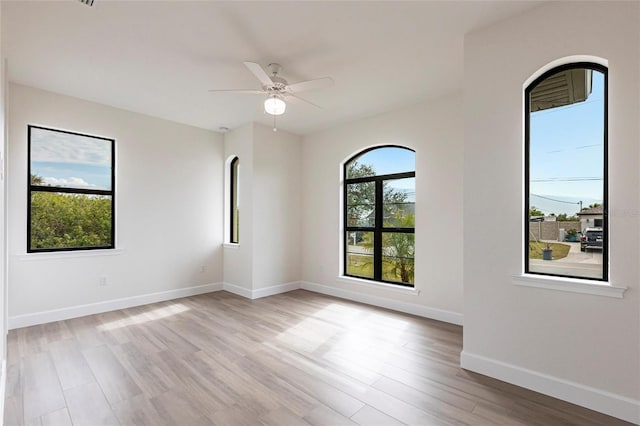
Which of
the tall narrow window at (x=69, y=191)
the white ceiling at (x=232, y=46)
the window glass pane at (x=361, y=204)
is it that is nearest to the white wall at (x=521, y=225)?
the white ceiling at (x=232, y=46)

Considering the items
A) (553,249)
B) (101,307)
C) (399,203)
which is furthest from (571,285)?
(101,307)

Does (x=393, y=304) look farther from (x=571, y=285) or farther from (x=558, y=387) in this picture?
(x=571, y=285)

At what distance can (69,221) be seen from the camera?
417 centimetres

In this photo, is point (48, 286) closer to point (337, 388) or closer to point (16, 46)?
point (16, 46)

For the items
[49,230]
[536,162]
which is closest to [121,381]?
[49,230]

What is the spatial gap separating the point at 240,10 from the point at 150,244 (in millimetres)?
3726

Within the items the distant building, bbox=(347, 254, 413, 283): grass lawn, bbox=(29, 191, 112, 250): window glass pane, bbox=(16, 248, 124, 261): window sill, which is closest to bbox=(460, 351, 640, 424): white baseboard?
the distant building

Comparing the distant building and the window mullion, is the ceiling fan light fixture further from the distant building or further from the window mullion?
the distant building

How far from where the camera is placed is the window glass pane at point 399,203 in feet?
14.9

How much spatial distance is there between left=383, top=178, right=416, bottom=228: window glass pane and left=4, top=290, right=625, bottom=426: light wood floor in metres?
1.36

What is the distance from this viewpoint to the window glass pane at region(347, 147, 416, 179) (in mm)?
4614

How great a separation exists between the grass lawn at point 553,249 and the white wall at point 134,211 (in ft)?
15.5

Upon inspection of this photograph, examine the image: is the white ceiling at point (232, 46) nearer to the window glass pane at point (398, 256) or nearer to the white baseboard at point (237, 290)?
the window glass pane at point (398, 256)

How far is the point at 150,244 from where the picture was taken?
482 cm
